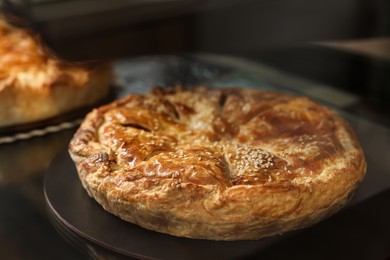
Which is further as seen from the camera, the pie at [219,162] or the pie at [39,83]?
the pie at [39,83]

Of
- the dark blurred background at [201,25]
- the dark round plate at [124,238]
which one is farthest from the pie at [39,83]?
the dark round plate at [124,238]

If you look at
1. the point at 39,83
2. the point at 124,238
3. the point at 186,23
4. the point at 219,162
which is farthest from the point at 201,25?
the point at 39,83

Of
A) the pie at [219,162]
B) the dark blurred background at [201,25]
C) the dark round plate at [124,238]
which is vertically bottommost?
the dark round plate at [124,238]

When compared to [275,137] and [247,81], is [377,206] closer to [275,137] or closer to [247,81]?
[275,137]

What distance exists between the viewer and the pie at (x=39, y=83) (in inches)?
94.6

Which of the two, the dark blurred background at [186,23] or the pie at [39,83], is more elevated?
the dark blurred background at [186,23]

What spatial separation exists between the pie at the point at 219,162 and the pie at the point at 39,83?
1.27 feet

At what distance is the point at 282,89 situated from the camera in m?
2.76

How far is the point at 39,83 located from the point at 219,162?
1.08 metres

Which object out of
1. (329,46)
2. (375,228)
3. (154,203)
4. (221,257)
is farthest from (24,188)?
(329,46)

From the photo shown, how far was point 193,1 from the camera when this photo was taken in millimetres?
1721

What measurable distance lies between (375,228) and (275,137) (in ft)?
1.68

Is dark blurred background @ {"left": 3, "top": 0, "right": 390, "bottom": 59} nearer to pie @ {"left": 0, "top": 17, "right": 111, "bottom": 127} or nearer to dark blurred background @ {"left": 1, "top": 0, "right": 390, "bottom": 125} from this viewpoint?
dark blurred background @ {"left": 1, "top": 0, "right": 390, "bottom": 125}

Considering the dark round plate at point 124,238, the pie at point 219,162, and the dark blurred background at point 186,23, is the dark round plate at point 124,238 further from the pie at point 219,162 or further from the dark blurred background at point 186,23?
the dark blurred background at point 186,23
